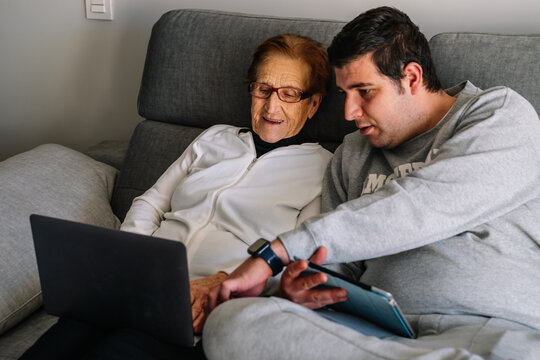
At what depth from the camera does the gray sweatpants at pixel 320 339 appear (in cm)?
86

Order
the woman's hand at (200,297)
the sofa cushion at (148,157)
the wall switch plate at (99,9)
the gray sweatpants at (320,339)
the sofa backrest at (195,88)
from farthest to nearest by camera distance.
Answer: the wall switch plate at (99,9), the sofa cushion at (148,157), the sofa backrest at (195,88), the woman's hand at (200,297), the gray sweatpants at (320,339)

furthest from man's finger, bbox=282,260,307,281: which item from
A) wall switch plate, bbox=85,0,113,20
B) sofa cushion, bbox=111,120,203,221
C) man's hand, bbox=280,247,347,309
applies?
wall switch plate, bbox=85,0,113,20

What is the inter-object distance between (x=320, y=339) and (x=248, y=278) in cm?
25

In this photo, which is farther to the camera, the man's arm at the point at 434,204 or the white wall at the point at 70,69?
the white wall at the point at 70,69

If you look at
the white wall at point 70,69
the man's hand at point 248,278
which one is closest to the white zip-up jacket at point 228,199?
the man's hand at point 248,278

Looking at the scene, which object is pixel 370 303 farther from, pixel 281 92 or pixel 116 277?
pixel 281 92

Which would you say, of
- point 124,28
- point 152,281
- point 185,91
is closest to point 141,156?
point 185,91

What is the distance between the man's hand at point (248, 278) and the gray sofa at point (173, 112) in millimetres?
577

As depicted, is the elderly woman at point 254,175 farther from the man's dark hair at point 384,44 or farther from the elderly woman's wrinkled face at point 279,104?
the man's dark hair at point 384,44

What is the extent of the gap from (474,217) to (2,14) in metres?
2.28

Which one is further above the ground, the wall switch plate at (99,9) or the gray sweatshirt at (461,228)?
the wall switch plate at (99,9)

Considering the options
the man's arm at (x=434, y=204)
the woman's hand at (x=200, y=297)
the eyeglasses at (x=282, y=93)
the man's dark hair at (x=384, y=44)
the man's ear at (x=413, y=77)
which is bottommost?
the woman's hand at (x=200, y=297)

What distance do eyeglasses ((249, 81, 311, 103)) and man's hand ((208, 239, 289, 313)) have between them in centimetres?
56

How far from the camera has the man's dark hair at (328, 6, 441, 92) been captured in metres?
1.26
